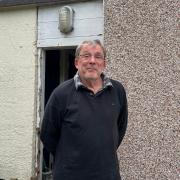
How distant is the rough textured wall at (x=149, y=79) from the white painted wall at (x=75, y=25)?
0.55 meters

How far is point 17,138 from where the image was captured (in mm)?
6492

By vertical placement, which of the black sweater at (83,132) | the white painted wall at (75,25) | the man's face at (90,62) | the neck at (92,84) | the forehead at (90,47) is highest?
the white painted wall at (75,25)

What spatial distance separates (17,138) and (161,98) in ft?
7.66

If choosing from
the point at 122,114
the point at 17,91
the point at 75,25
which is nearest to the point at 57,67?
the point at 17,91

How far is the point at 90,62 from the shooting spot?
3.41 meters

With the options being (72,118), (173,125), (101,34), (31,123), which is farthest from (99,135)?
(31,123)

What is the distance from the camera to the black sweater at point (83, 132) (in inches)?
131

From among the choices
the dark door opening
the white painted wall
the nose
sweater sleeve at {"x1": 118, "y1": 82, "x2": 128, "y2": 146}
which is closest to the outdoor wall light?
the white painted wall

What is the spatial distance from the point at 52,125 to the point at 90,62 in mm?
554

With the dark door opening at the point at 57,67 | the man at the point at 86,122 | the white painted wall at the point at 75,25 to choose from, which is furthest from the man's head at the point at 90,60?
the dark door opening at the point at 57,67

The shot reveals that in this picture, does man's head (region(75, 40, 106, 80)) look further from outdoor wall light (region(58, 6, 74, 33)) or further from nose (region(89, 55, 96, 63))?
outdoor wall light (region(58, 6, 74, 33))

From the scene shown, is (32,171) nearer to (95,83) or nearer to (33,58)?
(33,58)

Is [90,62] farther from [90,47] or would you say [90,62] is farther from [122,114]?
[122,114]

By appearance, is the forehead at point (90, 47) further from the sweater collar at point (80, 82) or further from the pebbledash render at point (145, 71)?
the pebbledash render at point (145, 71)
